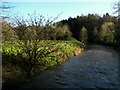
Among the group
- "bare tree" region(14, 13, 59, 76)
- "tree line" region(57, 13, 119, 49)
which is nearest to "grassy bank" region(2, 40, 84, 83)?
"bare tree" region(14, 13, 59, 76)

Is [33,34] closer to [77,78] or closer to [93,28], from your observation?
[77,78]

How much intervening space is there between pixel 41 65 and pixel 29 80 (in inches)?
176

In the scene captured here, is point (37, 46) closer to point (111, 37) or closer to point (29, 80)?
point (29, 80)

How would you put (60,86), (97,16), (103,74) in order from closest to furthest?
(60,86)
(103,74)
(97,16)

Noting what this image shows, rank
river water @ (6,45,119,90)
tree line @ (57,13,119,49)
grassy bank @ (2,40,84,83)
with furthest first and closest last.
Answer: tree line @ (57,13,119,49) → grassy bank @ (2,40,84,83) → river water @ (6,45,119,90)

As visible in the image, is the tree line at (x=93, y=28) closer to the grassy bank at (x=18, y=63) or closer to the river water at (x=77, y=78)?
the river water at (x=77, y=78)

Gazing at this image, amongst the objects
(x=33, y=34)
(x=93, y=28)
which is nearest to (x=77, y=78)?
(x=33, y=34)

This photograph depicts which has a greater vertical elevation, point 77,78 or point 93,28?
point 93,28

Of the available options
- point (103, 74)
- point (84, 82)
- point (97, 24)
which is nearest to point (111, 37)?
point (97, 24)

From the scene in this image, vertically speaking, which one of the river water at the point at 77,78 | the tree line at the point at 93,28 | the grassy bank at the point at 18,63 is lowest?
the river water at the point at 77,78

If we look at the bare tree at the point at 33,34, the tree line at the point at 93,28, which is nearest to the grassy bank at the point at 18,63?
the bare tree at the point at 33,34

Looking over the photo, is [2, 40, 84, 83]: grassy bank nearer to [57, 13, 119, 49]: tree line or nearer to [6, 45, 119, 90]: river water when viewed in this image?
[6, 45, 119, 90]: river water

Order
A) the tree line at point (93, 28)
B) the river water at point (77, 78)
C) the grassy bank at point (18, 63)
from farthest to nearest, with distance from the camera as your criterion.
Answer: the tree line at point (93, 28), the grassy bank at point (18, 63), the river water at point (77, 78)

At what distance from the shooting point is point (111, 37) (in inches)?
2464
